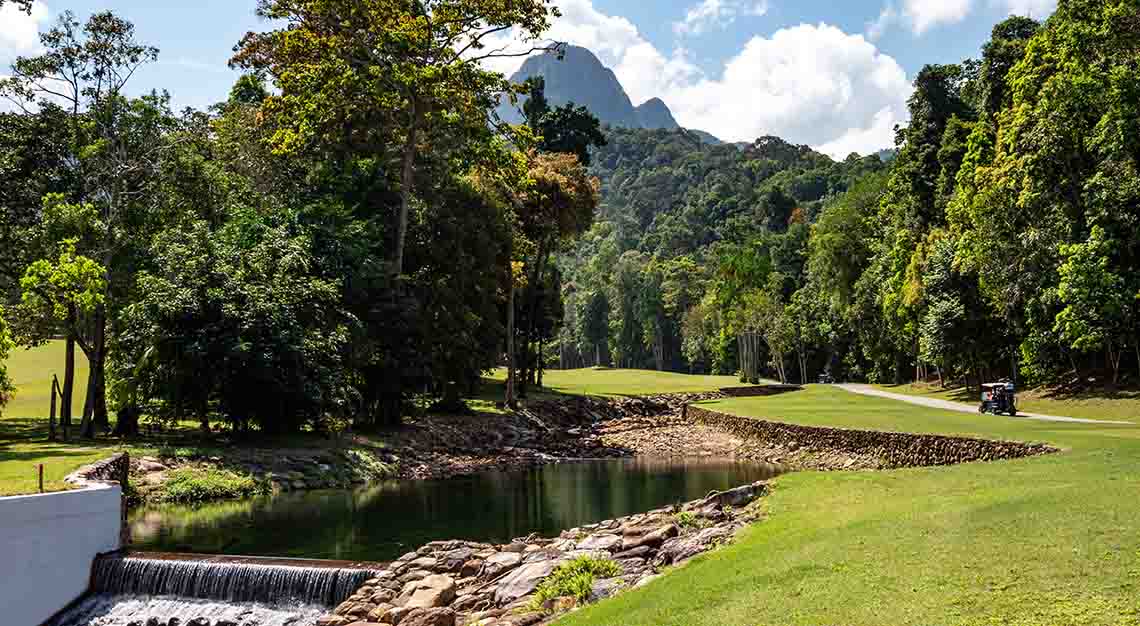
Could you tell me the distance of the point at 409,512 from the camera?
78.9 ft

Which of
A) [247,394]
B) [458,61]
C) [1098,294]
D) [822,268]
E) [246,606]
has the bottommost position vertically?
[246,606]

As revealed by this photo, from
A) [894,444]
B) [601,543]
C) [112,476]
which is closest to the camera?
[601,543]

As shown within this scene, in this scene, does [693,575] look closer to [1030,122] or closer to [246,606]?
[246,606]

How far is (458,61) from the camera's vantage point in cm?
3981

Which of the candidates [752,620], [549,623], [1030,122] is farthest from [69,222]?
[1030,122]

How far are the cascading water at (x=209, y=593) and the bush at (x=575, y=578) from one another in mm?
5027

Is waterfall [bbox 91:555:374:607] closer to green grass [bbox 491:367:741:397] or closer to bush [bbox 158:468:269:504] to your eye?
bush [bbox 158:468:269:504]

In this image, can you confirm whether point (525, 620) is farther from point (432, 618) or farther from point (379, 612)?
point (379, 612)

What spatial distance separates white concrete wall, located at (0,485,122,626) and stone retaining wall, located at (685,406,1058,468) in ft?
68.7

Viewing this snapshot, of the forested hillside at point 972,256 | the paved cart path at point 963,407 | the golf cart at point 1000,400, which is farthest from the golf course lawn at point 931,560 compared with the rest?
the forested hillside at point 972,256

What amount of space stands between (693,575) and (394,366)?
29575 millimetres

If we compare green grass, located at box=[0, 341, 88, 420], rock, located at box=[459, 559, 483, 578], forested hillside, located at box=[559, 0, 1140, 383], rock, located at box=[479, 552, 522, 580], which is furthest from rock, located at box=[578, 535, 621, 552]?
green grass, located at box=[0, 341, 88, 420]

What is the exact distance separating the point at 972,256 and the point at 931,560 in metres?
43.0

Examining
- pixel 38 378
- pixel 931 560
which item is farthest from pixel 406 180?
pixel 931 560
